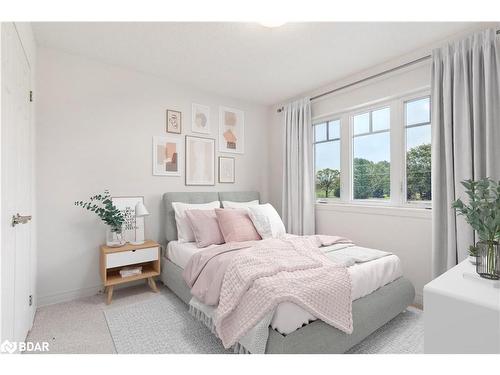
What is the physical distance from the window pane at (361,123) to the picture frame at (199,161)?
194 centimetres

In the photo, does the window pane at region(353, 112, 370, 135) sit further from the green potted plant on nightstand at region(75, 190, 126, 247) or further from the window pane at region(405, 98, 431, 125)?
the green potted plant on nightstand at region(75, 190, 126, 247)

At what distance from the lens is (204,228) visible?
2783mm

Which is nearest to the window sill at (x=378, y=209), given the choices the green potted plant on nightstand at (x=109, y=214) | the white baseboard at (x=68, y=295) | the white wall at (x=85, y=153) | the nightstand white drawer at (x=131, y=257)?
the white wall at (x=85, y=153)

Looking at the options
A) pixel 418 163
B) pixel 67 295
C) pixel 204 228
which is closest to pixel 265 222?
pixel 204 228

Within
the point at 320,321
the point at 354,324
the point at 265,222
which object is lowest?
the point at 354,324

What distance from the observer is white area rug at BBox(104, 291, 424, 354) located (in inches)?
71.9

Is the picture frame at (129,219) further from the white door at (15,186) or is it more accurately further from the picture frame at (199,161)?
the white door at (15,186)

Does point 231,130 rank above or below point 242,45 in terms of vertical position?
below

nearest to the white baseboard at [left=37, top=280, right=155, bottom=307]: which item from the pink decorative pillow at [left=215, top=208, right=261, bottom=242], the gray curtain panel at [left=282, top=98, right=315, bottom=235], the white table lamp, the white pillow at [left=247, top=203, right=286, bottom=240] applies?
the white table lamp

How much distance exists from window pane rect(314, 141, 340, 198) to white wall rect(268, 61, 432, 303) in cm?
25

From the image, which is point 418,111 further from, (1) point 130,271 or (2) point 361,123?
(1) point 130,271

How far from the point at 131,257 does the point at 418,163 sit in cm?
319
